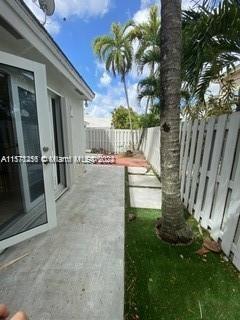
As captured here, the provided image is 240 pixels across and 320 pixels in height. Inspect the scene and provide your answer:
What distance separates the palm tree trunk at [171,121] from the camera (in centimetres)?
262

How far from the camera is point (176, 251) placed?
287 cm

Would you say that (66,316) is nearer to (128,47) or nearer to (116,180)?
(116,180)

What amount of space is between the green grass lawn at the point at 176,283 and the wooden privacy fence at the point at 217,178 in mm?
346

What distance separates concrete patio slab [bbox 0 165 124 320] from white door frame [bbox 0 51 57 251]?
0.44ft

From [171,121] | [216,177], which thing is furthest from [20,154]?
[216,177]

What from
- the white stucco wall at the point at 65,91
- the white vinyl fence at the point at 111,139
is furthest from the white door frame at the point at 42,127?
the white vinyl fence at the point at 111,139

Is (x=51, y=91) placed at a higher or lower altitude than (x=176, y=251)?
higher

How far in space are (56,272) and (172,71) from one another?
268cm

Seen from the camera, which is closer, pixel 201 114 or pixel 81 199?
pixel 81 199

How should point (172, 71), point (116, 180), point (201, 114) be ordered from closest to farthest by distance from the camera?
1. point (172, 71)
2. point (201, 114)
3. point (116, 180)

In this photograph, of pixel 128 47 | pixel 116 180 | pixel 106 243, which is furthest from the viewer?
pixel 128 47

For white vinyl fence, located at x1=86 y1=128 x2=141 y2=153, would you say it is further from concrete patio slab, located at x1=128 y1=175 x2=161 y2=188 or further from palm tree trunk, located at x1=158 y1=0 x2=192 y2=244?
palm tree trunk, located at x1=158 y1=0 x2=192 y2=244

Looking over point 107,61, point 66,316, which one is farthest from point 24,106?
point 107,61

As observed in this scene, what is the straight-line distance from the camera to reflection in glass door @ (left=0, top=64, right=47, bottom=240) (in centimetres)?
Result: 286
